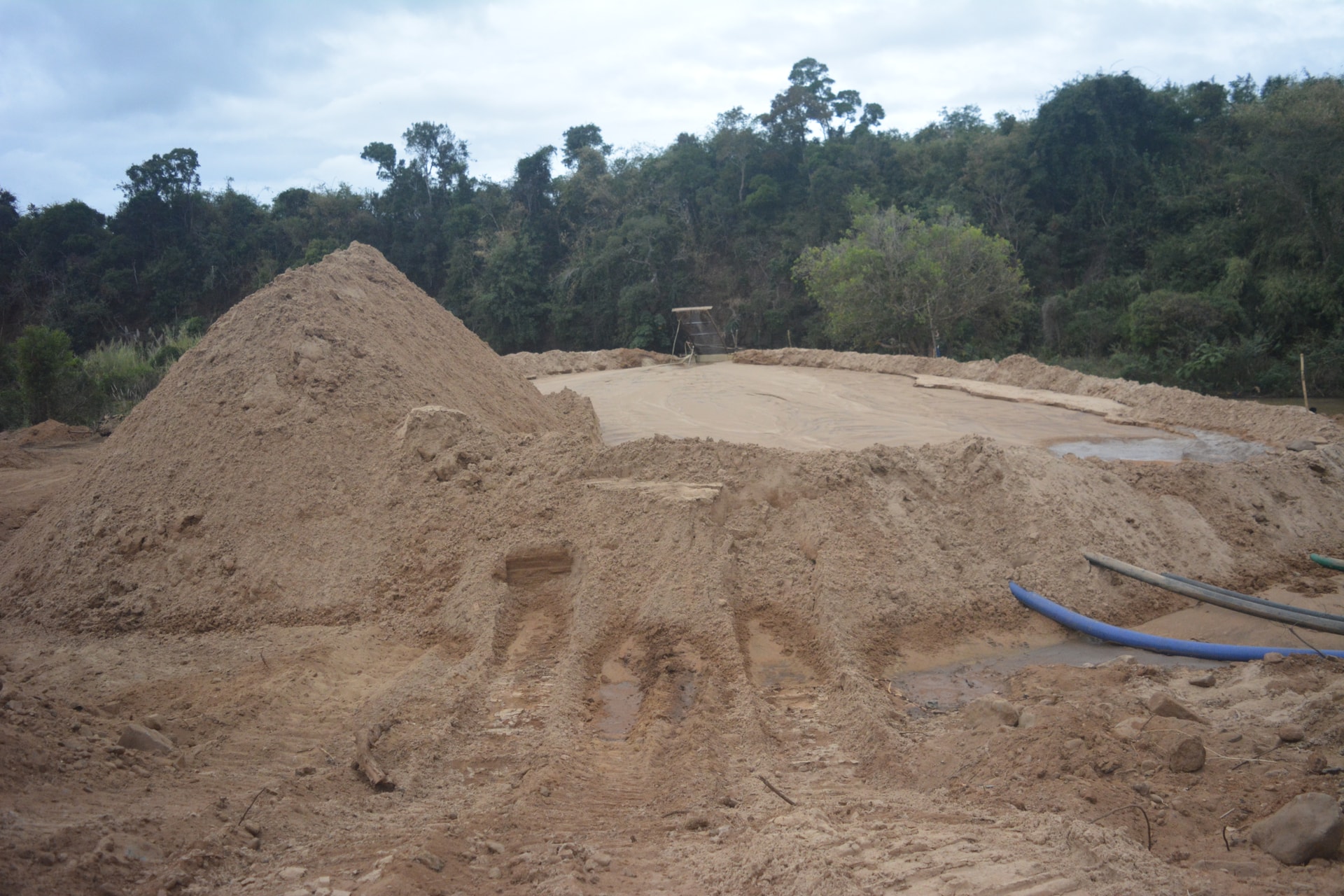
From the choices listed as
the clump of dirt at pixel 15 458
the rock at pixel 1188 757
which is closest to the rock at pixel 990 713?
the rock at pixel 1188 757

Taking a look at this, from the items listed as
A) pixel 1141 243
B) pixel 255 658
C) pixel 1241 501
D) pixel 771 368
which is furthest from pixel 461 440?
pixel 1141 243

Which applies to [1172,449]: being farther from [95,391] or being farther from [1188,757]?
[95,391]

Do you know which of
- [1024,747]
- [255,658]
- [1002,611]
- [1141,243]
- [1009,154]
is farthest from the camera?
[1009,154]

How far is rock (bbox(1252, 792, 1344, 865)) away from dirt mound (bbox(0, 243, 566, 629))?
4600 millimetres

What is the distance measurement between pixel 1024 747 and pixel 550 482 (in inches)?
135

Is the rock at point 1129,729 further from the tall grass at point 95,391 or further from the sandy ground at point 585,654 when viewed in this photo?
the tall grass at point 95,391

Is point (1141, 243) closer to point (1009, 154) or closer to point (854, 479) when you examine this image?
point (1009, 154)

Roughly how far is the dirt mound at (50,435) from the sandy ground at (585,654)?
3.99m

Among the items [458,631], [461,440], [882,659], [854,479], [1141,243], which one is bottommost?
[882,659]

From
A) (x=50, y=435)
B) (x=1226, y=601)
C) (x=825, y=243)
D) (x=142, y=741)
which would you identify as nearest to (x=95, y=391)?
(x=50, y=435)

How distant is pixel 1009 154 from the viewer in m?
23.8

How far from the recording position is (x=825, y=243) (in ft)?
86.7

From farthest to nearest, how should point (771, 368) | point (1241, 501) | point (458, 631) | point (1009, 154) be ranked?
point (1009, 154) → point (771, 368) → point (1241, 501) → point (458, 631)

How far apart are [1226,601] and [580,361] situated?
49.0ft
